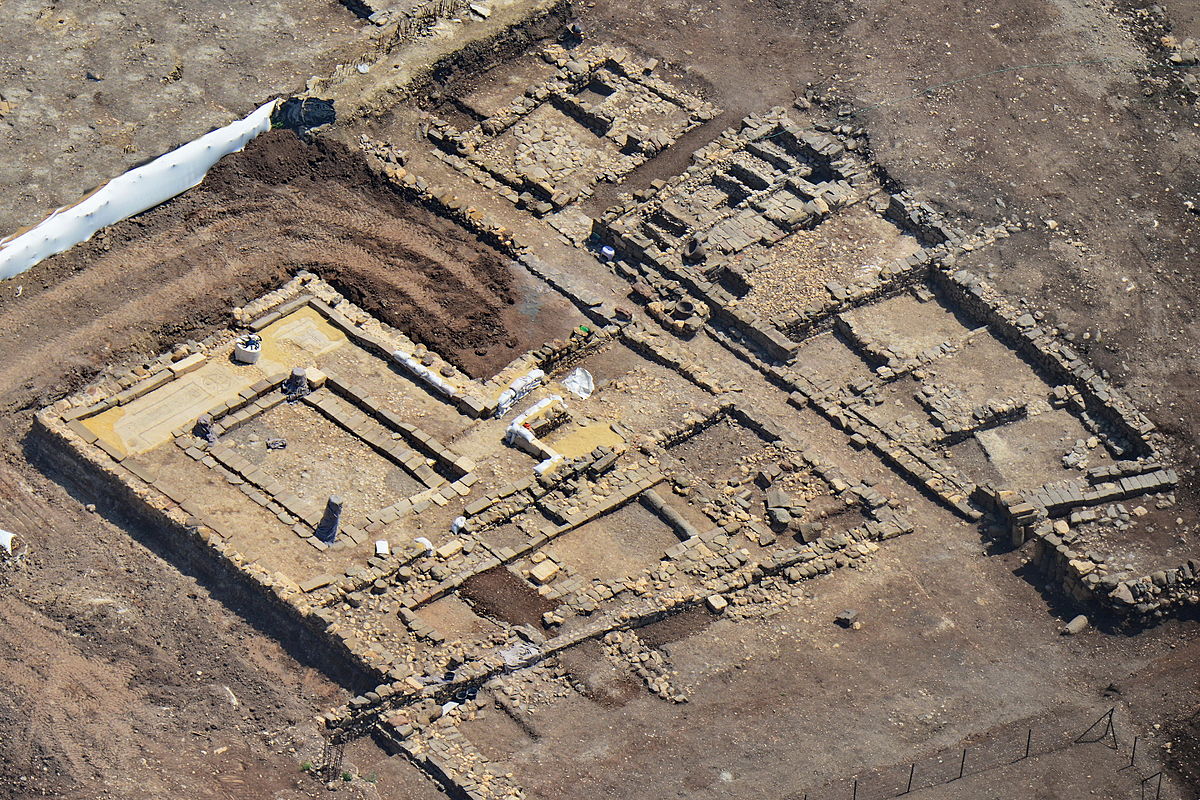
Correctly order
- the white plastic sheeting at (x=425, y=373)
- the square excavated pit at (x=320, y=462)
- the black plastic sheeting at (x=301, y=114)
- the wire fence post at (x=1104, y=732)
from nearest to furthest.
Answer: the wire fence post at (x=1104, y=732) < the square excavated pit at (x=320, y=462) < the white plastic sheeting at (x=425, y=373) < the black plastic sheeting at (x=301, y=114)

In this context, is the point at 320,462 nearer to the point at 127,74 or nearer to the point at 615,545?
the point at 615,545

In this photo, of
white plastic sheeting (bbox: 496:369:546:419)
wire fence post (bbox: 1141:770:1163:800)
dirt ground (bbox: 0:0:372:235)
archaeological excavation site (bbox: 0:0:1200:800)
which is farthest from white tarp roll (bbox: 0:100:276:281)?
wire fence post (bbox: 1141:770:1163:800)

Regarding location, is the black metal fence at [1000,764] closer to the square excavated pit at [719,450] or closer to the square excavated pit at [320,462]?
the square excavated pit at [719,450]

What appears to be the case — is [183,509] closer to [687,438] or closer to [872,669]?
[687,438]

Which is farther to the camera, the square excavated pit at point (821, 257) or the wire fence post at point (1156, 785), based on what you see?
the square excavated pit at point (821, 257)

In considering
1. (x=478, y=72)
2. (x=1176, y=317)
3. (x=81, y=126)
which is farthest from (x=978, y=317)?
(x=81, y=126)

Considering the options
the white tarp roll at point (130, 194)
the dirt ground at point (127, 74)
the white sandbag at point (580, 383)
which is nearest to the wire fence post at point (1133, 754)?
the white sandbag at point (580, 383)
